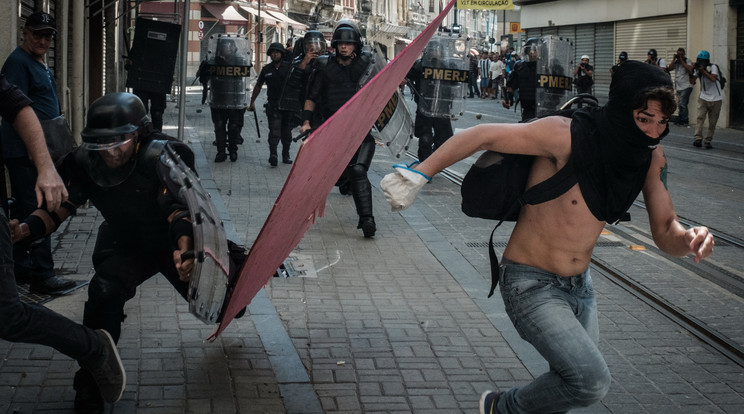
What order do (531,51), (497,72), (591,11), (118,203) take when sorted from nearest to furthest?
(118,203)
(531,51)
(591,11)
(497,72)

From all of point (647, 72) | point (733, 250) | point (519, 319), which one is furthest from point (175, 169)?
point (733, 250)

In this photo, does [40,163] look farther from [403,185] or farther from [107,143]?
[403,185]

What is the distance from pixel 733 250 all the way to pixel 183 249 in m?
5.89

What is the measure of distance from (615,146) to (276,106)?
35.4ft

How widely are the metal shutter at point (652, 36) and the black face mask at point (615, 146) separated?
82.6 ft

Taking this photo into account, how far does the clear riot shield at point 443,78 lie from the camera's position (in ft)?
42.1

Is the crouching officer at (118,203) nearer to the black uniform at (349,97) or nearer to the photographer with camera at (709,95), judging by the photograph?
the black uniform at (349,97)

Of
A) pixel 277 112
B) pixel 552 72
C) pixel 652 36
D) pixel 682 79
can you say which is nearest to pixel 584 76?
pixel 682 79

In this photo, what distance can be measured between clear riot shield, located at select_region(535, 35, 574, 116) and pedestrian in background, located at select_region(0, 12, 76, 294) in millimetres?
9057

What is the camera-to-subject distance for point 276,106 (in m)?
13.9

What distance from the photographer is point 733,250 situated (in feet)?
27.1

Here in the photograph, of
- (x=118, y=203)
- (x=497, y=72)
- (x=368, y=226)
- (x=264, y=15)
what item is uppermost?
(x=264, y=15)

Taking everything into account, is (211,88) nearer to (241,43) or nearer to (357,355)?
(241,43)

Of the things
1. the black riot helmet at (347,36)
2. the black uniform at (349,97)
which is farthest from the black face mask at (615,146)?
the black riot helmet at (347,36)
